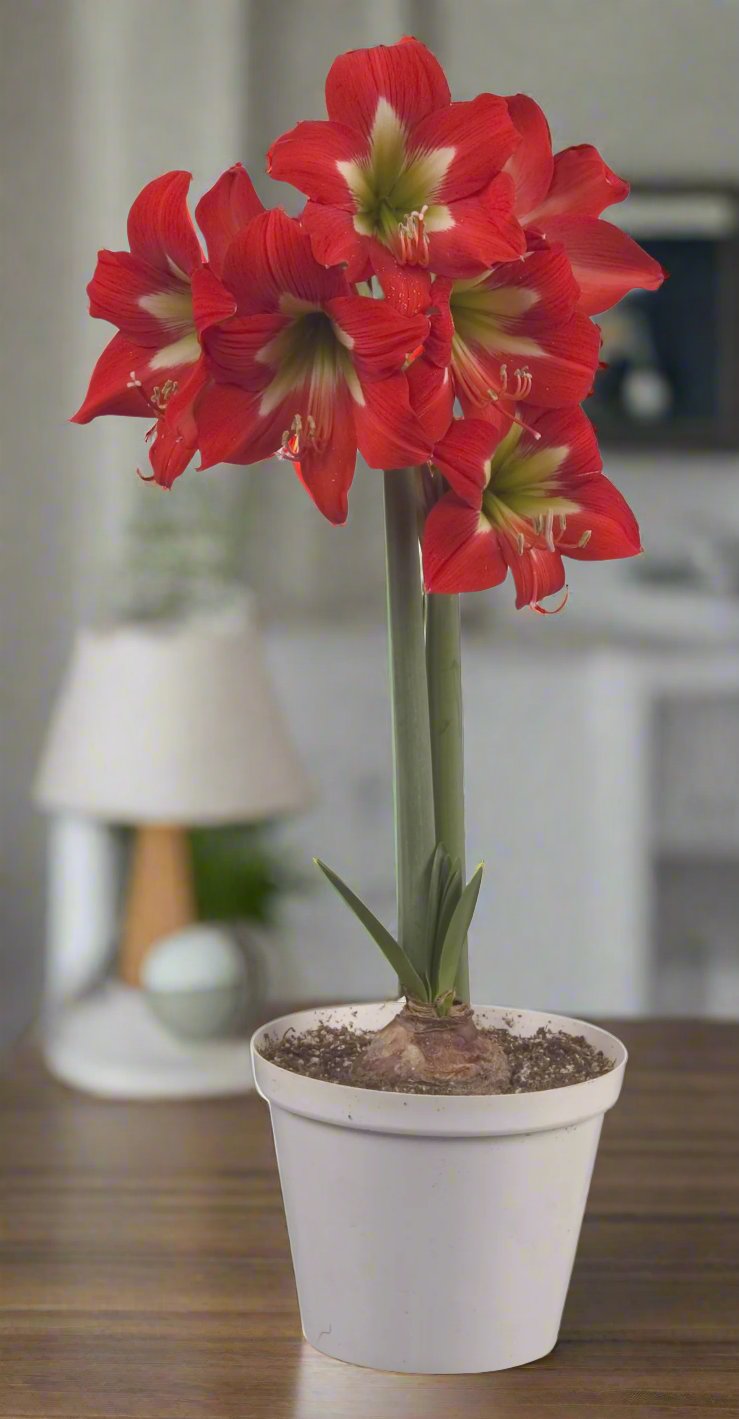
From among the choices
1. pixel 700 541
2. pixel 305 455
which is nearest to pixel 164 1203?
pixel 305 455

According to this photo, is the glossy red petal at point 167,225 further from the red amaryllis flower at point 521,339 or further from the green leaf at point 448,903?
the green leaf at point 448,903

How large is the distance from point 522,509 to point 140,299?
17 centimetres

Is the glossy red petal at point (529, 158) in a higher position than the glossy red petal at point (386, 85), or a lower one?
lower

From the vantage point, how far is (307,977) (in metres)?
2.91

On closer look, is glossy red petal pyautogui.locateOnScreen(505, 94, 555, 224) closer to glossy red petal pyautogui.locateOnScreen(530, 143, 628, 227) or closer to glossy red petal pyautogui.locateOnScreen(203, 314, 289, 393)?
glossy red petal pyautogui.locateOnScreen(530, 143, 628, 227)

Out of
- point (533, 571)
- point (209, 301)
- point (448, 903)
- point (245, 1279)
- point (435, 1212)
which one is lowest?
point (245, 1279)

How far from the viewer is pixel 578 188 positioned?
1.93 feet

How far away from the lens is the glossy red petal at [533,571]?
58 cm

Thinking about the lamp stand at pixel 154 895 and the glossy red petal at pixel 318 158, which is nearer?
the glossy red petal at pixel 318 158

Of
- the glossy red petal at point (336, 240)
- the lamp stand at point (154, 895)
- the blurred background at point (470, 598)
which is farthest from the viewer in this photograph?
the blurred background at point (470, 598)

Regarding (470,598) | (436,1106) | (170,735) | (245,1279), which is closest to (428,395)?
(436,1106)

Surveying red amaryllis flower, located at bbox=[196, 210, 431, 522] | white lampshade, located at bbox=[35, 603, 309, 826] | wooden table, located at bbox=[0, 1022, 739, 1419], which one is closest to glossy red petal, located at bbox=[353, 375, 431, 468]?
red amaryllis flower, located at bbox=[196, 210, 431, 522]

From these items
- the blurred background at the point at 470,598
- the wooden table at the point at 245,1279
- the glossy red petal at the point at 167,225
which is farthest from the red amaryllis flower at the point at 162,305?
the blurred background at the point at 470,598

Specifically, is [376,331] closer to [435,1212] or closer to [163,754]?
[435,1212]
